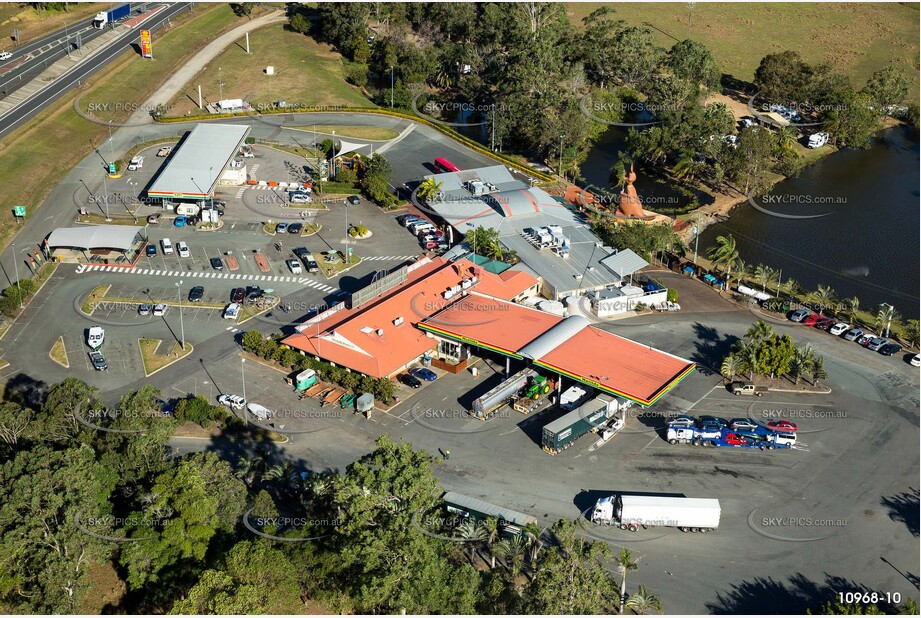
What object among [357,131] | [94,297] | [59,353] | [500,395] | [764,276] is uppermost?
[357,131]

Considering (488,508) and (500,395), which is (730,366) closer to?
(500,395)

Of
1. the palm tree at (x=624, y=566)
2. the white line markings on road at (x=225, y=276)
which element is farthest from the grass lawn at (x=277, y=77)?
the palm tree at (x=624, y=566)

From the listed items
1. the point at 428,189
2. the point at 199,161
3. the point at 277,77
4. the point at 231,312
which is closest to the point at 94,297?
the point at 231,312

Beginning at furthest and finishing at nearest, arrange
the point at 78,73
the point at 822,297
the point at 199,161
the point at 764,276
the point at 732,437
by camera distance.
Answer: the point at 78,73
the point at 199,161
the point at 764,276
the point at 822,297
the point at 732,437

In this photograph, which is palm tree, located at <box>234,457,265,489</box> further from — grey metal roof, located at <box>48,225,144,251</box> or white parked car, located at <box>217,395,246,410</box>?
grey metal roof, located at <box>48,225,144,251</box>

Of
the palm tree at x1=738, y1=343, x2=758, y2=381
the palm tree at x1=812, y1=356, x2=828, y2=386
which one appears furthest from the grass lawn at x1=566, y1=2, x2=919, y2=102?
the palm tree at x1=738, y1=343, x2=758, y2=381

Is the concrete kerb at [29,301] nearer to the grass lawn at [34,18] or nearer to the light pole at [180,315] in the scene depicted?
the light pole at [180,315]
